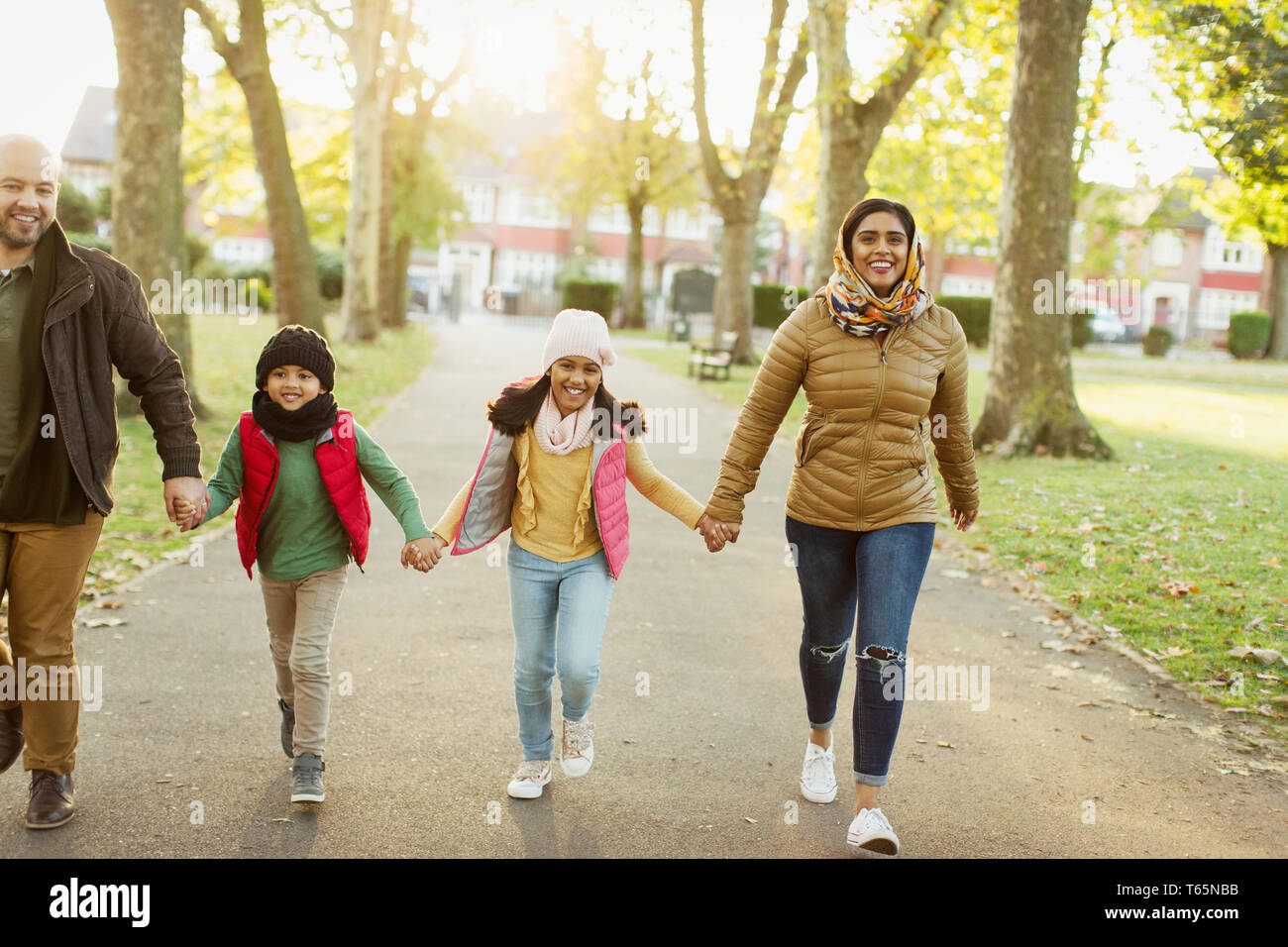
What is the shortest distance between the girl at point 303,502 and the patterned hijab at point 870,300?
166 centimetres

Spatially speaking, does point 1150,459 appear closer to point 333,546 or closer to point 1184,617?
point 1184,617

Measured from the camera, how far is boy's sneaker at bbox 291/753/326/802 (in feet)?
13.9

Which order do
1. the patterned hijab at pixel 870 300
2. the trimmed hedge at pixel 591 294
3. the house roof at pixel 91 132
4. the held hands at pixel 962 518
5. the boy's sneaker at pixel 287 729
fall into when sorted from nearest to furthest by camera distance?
1. the patterned hijab at pixel 870 300
2. the boy's sneaker at pixel 287 729
3. the held hands at pixel 962 518
4. the trimmed hedge at pixel 591 294
5. the house roof at pixel 91 132

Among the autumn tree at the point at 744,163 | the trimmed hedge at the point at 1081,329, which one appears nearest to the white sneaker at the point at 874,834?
the autumn tree at the point at 744,163

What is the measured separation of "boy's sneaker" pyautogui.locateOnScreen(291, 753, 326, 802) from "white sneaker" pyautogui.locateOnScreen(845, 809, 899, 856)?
1.83 m

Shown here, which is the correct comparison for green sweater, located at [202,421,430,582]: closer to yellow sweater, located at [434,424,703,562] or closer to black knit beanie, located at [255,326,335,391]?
black knit beanie, located at [255,326,335,391]

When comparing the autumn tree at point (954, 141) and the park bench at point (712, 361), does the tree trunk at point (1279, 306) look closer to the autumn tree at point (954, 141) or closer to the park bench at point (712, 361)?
the autumn tree at point (954, 141)

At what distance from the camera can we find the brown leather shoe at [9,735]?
13.6 feet

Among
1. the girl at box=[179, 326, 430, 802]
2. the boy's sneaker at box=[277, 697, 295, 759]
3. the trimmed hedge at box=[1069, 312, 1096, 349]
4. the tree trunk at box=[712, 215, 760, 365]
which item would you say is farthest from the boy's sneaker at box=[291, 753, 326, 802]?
the trimmed hedge at box=[1069, 312, 1096, 349]

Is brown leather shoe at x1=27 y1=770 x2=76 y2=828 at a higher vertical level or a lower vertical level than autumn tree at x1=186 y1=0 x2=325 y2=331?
lower

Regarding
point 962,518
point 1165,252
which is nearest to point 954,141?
point 962,518

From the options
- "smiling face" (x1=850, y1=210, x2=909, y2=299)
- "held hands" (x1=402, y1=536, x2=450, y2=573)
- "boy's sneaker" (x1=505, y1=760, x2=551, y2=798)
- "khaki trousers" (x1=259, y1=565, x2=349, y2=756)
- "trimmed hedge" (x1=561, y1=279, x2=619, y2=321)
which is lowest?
"boy's sneaker" (x1=505, y1=760, x2=551, y2=798)

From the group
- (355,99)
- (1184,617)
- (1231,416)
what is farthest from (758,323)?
(1184,617)

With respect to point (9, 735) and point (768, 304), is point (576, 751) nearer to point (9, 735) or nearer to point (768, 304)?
point (9, 735)
